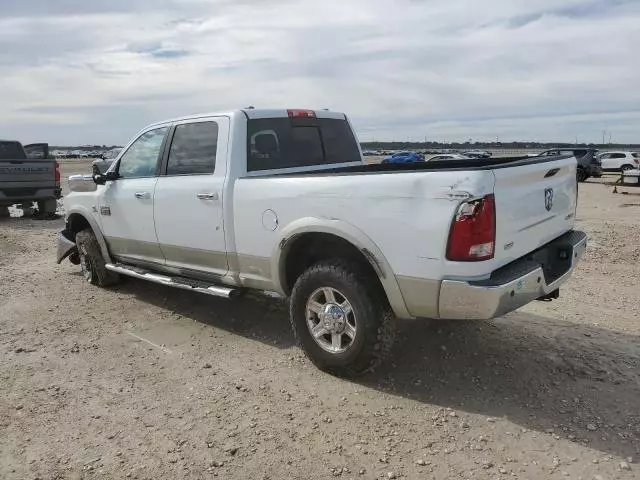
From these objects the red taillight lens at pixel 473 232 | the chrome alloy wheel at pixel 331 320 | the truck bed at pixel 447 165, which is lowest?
the chrome alloy wheel at pixel 331 320

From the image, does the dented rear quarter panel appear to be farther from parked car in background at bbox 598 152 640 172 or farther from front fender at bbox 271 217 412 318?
parked car in background at bbox 598 152 640 172

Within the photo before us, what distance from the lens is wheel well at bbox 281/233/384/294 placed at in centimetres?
402

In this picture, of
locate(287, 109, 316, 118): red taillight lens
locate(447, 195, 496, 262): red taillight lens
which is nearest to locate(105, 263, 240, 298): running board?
locate(287, 109, 316, 118): red taillight lens

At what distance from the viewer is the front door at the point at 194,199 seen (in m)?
4.83

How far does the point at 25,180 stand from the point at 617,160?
33029 millimetres

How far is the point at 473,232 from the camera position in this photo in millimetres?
3287

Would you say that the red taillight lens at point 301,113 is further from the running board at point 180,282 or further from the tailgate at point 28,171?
Answer: the tailgate at point 28,171

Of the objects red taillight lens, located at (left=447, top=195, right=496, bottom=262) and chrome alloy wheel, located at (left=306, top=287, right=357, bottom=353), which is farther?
chrome alloy wheel, located at (left=306, top=287, right=357, bottom=353)

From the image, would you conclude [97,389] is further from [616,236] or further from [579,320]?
[616,236]

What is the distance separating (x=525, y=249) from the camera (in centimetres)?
375

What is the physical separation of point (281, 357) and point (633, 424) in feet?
8.27

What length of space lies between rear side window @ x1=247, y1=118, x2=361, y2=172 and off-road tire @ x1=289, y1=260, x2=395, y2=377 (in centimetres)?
130

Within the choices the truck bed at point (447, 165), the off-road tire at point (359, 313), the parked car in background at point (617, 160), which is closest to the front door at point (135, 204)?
the truck bed at point (447, 165)

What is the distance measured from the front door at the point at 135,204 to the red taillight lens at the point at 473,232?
10.7 feet
